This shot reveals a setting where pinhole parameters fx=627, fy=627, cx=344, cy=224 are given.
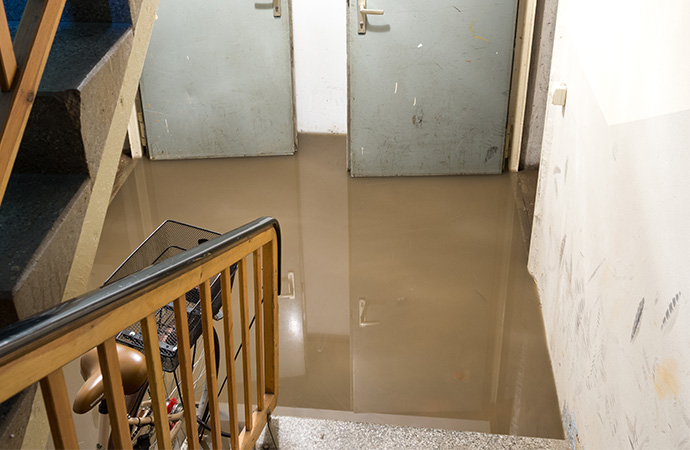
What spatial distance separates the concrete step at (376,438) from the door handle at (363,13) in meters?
2.62

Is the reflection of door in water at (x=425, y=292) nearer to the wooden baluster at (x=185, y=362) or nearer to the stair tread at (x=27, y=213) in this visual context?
the wooden baluster at (x=185, y=362)

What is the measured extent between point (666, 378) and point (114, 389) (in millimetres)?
1132

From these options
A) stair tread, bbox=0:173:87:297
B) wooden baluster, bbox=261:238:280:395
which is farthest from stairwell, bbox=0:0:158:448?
wooden baluster, bbox=261:238:280:395

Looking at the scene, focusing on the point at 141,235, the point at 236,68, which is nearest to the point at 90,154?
the point at 141,235

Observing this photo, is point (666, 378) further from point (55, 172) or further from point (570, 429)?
point (55, 172)

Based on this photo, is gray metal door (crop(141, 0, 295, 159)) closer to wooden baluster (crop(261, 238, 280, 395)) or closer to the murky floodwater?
the murky floodwater

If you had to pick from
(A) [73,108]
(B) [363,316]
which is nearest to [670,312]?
(A) [73,108]

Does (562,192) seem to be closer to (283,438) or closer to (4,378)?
(283,438)

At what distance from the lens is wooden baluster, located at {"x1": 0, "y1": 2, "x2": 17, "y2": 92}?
1.01 metres

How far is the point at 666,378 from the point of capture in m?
1.37

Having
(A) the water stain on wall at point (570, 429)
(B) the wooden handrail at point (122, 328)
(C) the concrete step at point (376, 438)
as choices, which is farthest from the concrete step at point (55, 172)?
(A) the water stain on wall at point (570, 429)

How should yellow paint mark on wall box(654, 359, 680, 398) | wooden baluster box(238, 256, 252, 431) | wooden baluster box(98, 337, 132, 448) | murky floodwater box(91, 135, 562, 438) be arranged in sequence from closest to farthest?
wooden baluster box(98, 337, 132, 448)
yellow paint mark on wall box(654, 359, 680, 398)
wooden baluster box(238, 256, 252, 431)
murky floodwater box(91, 135, 562, 438)

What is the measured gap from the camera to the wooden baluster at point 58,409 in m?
0.83

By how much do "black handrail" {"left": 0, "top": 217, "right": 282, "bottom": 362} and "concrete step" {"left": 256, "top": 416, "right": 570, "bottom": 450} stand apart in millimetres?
932
